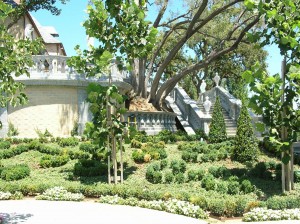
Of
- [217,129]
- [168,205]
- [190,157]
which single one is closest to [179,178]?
[168,205]

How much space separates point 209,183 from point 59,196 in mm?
4365

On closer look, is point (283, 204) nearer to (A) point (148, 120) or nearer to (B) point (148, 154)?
(B) point (148, 154)

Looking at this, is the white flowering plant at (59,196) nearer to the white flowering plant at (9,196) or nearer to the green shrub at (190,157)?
the white flowering plant at (9,196)

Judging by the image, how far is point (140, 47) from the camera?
12.4 metres

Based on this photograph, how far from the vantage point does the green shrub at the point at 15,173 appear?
13.3m

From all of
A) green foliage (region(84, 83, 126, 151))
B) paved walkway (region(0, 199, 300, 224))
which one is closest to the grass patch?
paved walkway (region(0, 199, 300, 224))

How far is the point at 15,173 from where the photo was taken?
44.0 feet

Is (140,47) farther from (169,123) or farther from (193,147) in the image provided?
(169,123)

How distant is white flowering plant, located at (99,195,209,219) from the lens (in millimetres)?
9512

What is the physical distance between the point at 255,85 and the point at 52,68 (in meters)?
13.0

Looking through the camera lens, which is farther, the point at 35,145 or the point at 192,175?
the point at 35,145

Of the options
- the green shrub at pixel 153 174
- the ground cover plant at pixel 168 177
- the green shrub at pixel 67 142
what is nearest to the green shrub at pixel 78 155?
the ground cover plant at pixel 168 177

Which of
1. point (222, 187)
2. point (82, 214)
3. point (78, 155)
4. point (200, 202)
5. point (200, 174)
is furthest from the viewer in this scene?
point (78, 155)

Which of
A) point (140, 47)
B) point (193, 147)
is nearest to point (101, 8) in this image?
point (140, 47)
